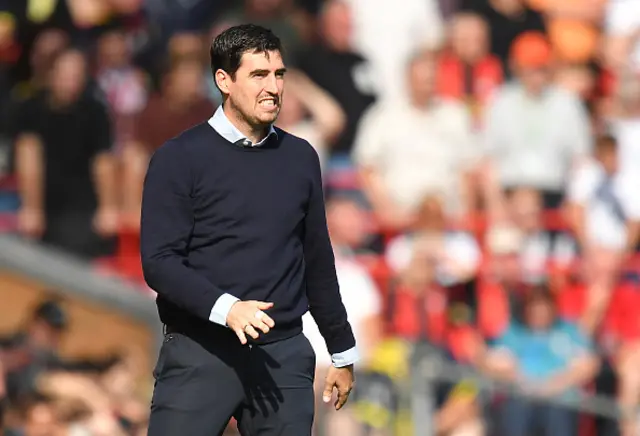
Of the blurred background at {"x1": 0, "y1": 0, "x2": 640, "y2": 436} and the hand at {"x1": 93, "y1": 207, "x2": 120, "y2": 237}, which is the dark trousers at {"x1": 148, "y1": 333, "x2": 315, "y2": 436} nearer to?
the blurred background at {"x1": 0, "y1": 0, "x2": 640, "y2": 436}

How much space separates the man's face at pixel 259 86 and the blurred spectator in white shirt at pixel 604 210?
6721 mm

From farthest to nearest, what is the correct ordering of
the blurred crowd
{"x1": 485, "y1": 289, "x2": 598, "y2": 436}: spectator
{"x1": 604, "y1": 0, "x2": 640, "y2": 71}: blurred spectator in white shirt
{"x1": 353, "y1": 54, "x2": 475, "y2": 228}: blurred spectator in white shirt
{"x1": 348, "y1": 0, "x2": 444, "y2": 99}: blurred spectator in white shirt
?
1. {"x1": 604, "y1": 0, "x2": 640, "y2": 71}: blurred spectator in white shirt
2. {"x1": 348, "y1": 0, "x2": 444, "y2": 99}: blurred spectator in white shirt
3. {"x1": 353, "y1": 54, "x2": 475, "y2": 228}: blurred spectator in white shirt
4. {"x1": 485, "y1": 289, "x2": 598, "y2": 436}: spectator
5. the blurred crowd

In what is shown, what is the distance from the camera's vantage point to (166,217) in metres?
4.75

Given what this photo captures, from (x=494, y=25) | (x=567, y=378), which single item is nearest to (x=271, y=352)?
(x=567, y=378)

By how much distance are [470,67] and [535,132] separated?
0.83m

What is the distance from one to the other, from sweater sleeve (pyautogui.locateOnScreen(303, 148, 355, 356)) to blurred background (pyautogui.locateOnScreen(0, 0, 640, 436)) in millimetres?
3924

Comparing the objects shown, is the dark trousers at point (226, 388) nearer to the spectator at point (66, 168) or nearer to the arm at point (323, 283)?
the arm at point (323, 283)

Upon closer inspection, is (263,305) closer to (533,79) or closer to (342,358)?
(342,358)

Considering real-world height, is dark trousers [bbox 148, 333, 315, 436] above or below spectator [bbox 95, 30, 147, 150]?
above

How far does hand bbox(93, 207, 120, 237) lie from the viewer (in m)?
11.0

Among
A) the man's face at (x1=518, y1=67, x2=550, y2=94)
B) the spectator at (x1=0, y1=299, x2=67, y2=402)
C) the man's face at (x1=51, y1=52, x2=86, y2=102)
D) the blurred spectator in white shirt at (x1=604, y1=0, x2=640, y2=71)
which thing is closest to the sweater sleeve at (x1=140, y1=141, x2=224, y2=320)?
the spectator at (x1=0, y1=299, x2=67, y2=402)

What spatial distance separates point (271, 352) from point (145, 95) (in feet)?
23.3

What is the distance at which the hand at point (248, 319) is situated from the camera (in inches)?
176

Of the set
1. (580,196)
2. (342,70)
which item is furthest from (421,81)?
(580,196)
